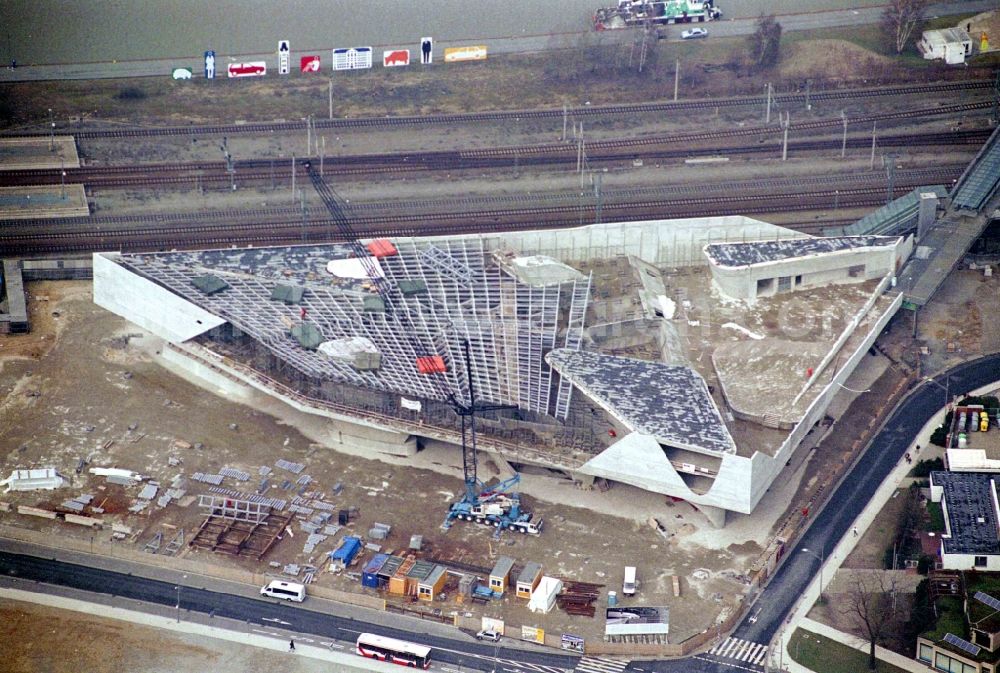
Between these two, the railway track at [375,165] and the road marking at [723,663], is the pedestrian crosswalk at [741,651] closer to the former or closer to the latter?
the road marking at [723,663]

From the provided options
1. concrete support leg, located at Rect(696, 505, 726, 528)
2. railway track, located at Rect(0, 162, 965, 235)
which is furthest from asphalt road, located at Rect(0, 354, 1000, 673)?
→ railway track, located at Rect(0, 162, 965, 235)

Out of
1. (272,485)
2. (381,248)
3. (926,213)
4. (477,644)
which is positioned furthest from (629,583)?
(926,213)

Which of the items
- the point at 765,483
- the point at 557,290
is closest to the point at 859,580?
the point at 765,483

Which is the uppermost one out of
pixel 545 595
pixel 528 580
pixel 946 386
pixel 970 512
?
pixel 946 386

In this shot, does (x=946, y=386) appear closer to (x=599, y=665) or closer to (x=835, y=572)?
(x=835, y=572)

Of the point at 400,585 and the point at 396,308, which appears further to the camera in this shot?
the point at 396,308

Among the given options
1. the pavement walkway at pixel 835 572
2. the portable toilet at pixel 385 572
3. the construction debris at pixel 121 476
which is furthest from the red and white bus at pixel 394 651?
the construction debris at pixel 121 476

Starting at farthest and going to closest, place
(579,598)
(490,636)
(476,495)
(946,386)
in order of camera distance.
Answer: (946,386)
(476,495)
(579,598)
(490,636)
